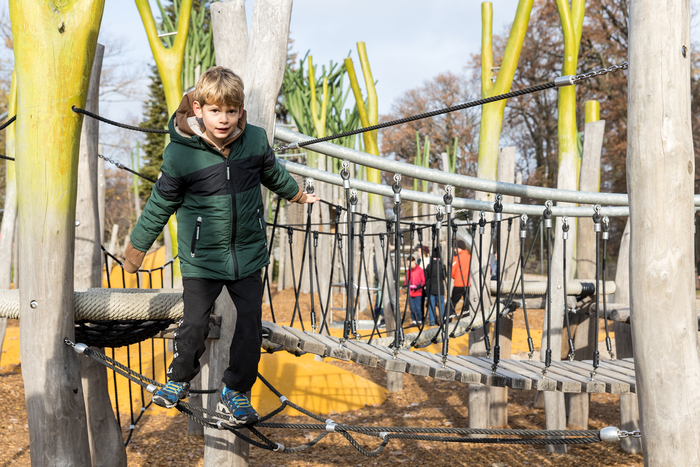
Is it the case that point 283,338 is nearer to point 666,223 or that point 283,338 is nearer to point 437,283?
point 437,283

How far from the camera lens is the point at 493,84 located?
16.8 ft

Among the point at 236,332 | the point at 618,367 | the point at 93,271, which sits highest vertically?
the point at 93,271

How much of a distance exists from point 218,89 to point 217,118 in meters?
0.11

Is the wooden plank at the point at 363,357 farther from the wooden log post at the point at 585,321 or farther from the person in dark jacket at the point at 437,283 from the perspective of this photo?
the wooden log post at the point at 585,321

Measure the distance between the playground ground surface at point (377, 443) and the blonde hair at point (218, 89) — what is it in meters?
3.04

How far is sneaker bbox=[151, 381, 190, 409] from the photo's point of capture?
7.04ft

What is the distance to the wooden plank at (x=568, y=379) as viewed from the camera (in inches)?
105

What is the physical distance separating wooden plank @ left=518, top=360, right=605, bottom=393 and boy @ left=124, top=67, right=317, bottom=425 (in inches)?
55.8

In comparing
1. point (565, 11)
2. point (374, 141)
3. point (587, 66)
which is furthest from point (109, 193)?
point (565, 11)

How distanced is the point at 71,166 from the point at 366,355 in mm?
1445

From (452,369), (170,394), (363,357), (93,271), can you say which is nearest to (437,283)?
(452,369)

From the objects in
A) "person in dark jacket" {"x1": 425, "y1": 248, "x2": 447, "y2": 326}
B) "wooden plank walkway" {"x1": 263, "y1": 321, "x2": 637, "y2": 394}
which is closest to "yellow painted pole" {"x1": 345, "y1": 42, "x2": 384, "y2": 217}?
"person in dark jacket" {"x1": 425, "y1": 248, "x2": 447, "y2": 326}

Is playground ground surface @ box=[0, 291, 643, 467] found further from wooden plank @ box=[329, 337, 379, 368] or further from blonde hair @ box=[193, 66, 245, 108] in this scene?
blonde hair @ box=[193, 66, 245, 108]

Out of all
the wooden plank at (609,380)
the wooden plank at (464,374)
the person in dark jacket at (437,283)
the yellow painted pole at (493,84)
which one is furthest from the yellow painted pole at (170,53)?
the wooden plank at (609,380)
